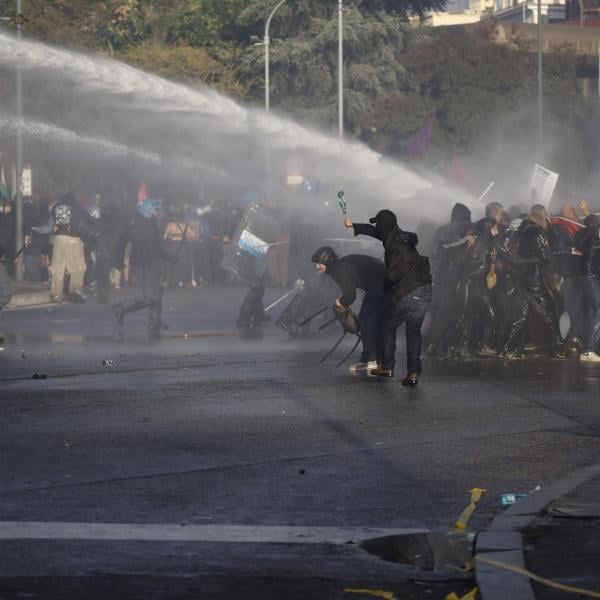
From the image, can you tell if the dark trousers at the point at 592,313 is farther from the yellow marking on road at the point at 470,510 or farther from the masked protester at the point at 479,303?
the yellow marking on road at the point at 470,510

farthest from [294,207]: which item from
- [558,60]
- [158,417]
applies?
[558,60]

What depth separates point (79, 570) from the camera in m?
6.93

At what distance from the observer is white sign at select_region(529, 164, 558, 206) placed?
78.1ft

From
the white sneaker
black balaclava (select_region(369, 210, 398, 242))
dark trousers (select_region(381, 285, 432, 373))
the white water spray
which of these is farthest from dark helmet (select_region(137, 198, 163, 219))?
dark trousers (select_region(381, 285, 432, 373))

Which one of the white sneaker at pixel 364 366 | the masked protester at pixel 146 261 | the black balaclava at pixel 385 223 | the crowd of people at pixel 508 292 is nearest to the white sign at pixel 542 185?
the masked protester at pixel 146 261

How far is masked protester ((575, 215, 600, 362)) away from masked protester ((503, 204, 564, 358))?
1.18 feet

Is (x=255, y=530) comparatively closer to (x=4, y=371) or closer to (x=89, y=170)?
(x=4, y=371)

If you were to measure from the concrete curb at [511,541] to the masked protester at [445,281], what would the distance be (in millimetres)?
8002

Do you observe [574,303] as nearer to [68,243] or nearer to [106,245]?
[106,245]

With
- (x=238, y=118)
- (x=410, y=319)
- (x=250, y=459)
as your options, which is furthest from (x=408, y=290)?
(x=238, y=118)

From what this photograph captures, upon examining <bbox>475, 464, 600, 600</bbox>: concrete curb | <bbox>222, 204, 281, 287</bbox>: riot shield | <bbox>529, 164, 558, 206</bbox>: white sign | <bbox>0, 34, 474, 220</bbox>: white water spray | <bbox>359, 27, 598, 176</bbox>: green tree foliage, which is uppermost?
<bbox>359, 27, 598, 176</bbox>: green tree foliage

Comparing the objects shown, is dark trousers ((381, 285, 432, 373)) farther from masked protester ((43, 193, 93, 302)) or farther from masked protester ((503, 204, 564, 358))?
masked protester ((43, 193, 93, 302))

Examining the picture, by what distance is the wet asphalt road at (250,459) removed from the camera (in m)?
7.02

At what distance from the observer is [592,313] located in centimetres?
1706
